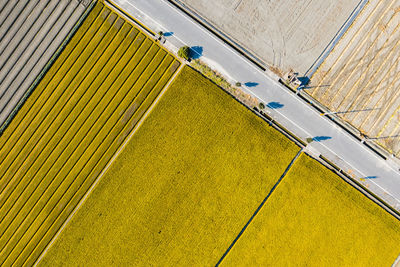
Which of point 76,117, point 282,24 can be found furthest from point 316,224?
point 76,117

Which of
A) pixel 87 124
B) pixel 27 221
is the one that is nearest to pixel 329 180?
pixel 87 124

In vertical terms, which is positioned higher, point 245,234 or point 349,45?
point 349,45

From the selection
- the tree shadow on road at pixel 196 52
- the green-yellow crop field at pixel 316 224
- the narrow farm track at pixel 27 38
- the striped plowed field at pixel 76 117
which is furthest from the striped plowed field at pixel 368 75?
the narrow farm track at pixel 27 38

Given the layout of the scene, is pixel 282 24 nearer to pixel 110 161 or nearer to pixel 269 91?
pixel 269 91

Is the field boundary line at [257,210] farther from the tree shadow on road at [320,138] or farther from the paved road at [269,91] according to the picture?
the paved road at [269,91]

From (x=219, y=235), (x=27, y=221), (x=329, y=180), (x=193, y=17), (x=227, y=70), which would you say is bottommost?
(x=27, y=221)

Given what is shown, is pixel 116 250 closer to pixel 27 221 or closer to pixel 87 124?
A: pixel 27 221

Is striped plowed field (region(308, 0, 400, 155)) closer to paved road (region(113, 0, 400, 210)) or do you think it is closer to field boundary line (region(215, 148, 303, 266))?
paved road (region(113, 0, 400, 210))
